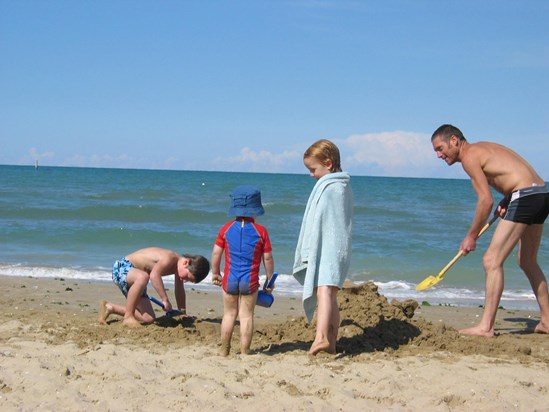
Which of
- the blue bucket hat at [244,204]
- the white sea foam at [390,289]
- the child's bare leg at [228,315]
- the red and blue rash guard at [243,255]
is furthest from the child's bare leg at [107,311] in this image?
the white sea foam at [390,289]

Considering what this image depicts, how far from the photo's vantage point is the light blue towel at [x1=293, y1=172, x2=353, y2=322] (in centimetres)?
506

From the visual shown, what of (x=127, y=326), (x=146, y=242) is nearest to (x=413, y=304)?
(x=127, y=326)

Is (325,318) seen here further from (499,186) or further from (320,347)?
(499,186)

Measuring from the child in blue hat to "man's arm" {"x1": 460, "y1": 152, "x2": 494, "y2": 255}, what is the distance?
192 cm

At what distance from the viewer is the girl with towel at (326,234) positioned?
16.6 feet

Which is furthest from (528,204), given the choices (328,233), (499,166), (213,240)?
(213,240)

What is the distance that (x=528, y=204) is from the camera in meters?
6.18

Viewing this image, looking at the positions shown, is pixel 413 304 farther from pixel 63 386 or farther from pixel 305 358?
pixel 63 386

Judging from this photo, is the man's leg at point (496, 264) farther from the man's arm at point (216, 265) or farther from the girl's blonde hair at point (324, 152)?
the man's arm at point (216, 265)

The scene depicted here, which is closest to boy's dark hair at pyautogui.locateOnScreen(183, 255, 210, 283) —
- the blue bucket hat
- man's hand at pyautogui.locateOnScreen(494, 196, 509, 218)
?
the blue bucket hat

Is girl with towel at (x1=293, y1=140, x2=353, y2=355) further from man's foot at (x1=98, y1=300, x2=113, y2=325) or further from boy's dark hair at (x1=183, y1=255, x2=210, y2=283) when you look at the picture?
man's foot at (x1=98, y1=300, x2=113, y2=325)

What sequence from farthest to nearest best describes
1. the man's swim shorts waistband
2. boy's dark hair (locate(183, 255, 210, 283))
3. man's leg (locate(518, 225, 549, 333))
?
man's leg (locate(518, 225, 549, 333)) < boy's dark hair (locate(183, 255, 210, 283)) < the man's swim shorts waistband

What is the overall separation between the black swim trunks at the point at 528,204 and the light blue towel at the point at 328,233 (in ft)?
6.18

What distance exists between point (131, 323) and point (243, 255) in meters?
1.73
